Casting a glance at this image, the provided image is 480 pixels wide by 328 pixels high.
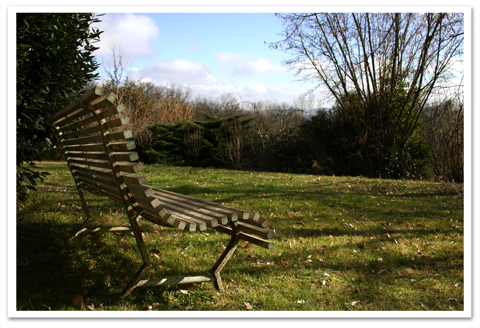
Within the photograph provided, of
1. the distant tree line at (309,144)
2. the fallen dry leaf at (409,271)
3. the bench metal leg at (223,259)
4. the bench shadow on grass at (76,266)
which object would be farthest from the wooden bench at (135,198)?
the distant tree line at (309,144)

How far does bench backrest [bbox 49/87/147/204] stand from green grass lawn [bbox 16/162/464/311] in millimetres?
800

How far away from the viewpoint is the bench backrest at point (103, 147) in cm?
205

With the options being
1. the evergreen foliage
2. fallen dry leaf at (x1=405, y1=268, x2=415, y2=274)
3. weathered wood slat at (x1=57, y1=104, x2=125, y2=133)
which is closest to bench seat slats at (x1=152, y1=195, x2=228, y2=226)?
weathered wood slat at (x1=57, y1=104, x2=125, y2=133)

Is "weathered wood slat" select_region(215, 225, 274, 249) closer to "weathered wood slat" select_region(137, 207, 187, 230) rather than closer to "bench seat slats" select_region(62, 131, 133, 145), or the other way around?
"weathered wood slat" select_region(137, 207, 187, 230)

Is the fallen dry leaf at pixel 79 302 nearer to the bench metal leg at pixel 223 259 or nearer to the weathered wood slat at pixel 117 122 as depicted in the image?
the bench metal leg at pixel 223 259

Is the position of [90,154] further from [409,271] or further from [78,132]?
[409,271]

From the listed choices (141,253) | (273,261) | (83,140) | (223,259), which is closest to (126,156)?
(141,253)

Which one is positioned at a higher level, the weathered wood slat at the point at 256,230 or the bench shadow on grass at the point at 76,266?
the weathered wood slat at the point at 256,230

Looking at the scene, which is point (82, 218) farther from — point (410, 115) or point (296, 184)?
point (410, 115)

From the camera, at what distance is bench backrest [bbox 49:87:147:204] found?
6.72 ft

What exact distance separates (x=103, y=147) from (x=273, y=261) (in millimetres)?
1992

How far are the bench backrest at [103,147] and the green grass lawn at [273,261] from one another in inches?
31.5
